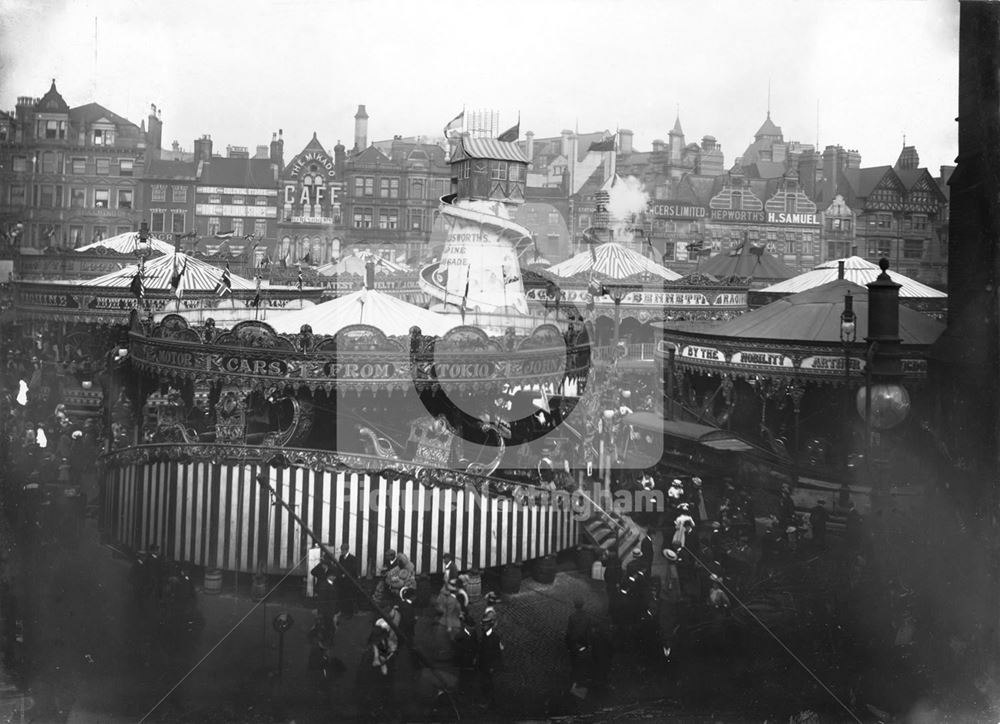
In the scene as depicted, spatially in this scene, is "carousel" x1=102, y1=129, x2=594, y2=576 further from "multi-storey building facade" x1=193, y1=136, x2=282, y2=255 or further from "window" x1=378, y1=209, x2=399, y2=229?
"window" x1=378, y1=209, x2=399, y2=229

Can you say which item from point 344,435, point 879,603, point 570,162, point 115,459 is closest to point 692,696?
point 879,603

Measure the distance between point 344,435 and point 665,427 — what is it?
4.16m

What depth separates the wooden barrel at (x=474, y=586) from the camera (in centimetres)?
765

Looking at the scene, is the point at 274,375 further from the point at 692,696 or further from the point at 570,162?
the point at 570,162

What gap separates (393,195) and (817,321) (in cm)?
624

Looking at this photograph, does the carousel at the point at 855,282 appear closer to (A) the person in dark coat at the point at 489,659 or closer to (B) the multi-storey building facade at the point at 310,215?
(A) the person in dark coat at the point at 489,659

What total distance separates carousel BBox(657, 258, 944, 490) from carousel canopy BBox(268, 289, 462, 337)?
3.42 metres

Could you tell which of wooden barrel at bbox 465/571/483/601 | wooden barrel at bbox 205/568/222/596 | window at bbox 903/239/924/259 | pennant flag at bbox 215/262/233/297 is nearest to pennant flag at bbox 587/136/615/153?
window at bbox 903/239/924/259

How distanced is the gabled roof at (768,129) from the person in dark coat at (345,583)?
6455 millimetres

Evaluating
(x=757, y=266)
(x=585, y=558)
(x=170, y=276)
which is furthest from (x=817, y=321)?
(x=170, y=276)

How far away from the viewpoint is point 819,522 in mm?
8297

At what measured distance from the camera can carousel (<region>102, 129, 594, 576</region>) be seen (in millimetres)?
7566

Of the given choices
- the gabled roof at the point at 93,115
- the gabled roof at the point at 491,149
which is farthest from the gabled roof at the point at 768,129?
the gabled roof at the point at 93,115

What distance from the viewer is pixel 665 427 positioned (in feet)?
33.4
